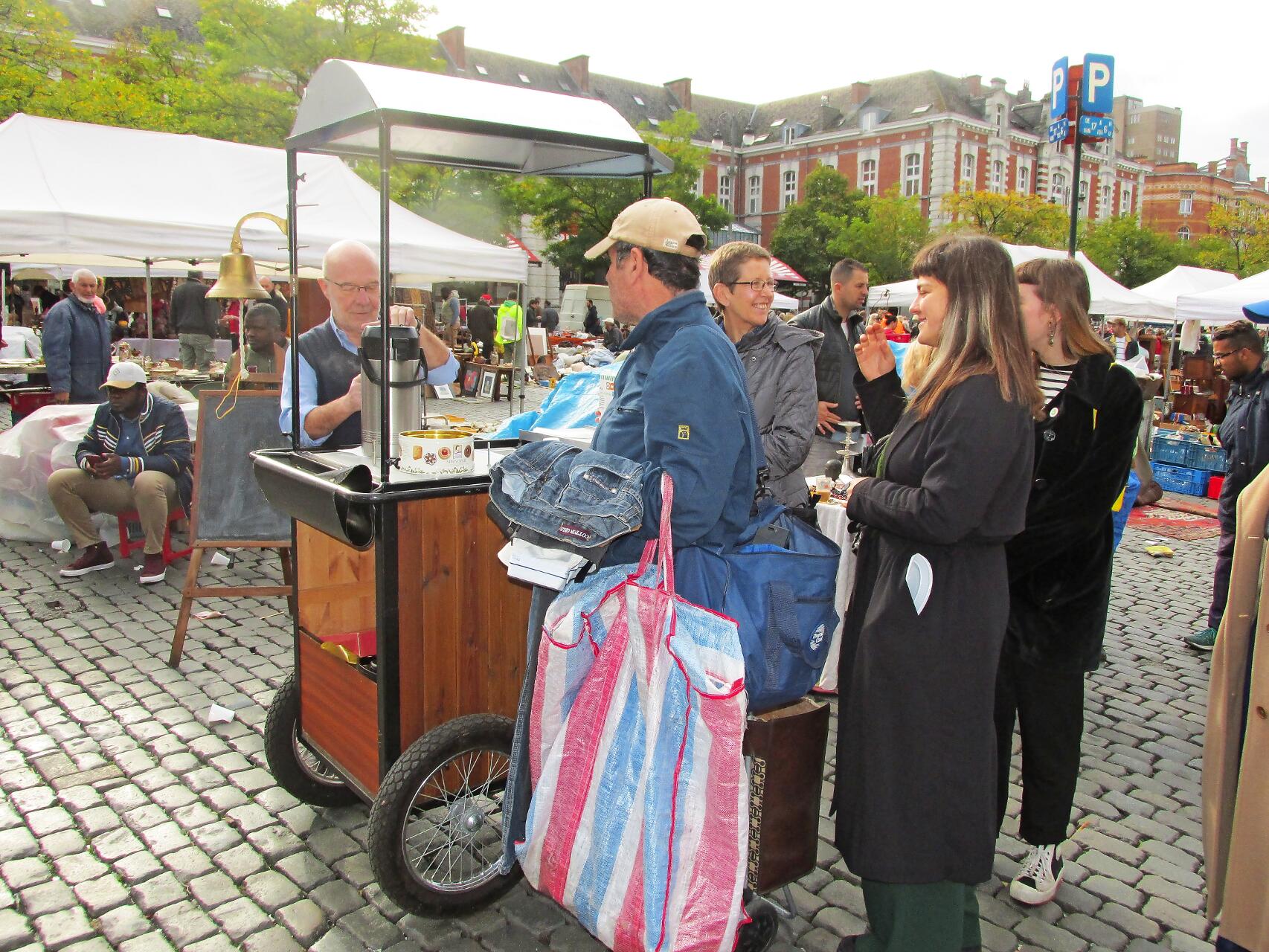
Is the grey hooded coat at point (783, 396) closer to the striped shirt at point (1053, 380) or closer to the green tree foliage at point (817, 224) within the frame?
the striped shirt at point (1053, 380)

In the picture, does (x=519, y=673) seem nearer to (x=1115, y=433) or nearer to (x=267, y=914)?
(x=267, y=914)

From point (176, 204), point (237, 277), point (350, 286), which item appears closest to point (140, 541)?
point (237, 277)

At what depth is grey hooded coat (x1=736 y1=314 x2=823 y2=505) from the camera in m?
3.50

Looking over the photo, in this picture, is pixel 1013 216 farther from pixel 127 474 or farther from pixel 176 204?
pixel 127 474

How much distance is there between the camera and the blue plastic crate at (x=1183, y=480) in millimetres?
9938

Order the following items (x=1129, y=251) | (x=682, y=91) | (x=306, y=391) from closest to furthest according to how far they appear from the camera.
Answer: (x=306, y=391) → (x=1129, y=251) → (x=682, y=91)

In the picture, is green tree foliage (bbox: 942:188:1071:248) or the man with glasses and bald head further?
green tree foliage (bbox: 942:188:1071:248)

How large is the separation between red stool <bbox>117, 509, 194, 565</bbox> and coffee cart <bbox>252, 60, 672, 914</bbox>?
3.48 metres

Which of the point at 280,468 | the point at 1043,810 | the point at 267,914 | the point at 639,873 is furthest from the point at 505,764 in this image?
the point at 1043,810

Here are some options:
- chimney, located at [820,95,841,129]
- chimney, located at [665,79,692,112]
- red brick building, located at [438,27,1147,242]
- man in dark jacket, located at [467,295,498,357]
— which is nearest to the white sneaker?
man in dark jacket, located at [467,295,498,357]

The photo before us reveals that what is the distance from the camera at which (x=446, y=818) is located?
265 cm

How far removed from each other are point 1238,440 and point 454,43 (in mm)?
51207

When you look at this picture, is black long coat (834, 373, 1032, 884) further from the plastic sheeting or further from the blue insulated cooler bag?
the plastic sheeting

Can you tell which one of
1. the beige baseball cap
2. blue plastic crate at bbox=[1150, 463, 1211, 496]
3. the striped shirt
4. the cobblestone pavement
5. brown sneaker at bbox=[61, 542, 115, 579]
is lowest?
the cobblestone pavement
